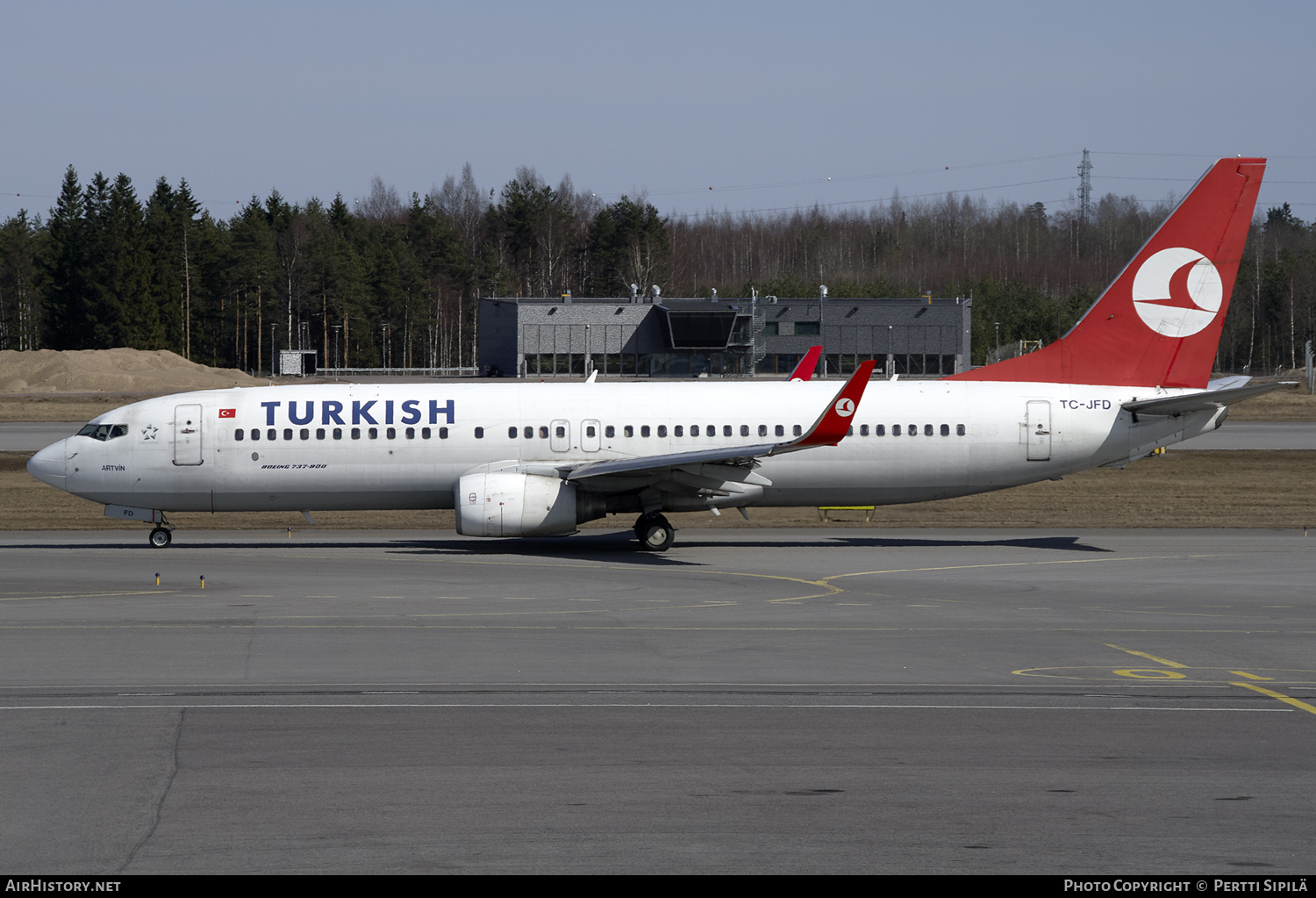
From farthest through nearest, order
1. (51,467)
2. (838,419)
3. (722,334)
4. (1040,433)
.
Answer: (722,334)
(1040,433)
(51,467)
(838,419)

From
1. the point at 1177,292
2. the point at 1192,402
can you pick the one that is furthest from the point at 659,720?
the point at 1177,292

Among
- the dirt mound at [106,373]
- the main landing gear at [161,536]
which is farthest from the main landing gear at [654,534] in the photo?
the dirt mound at [106,373]

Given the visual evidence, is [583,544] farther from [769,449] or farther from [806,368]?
[806,368]

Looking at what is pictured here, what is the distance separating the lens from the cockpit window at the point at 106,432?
99.1 ft

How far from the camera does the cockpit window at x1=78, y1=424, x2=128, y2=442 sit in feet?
99.1

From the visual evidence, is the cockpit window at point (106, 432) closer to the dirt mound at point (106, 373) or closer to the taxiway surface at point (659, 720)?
the taxiway surface at point (659, 720)

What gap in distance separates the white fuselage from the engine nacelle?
68.2 inches

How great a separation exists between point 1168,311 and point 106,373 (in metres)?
88.2

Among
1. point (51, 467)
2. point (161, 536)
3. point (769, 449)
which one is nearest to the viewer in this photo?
point (769, 449)

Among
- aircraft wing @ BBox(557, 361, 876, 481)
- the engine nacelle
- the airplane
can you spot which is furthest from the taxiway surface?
the airplane

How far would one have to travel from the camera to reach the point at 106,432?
30297 millimetres
